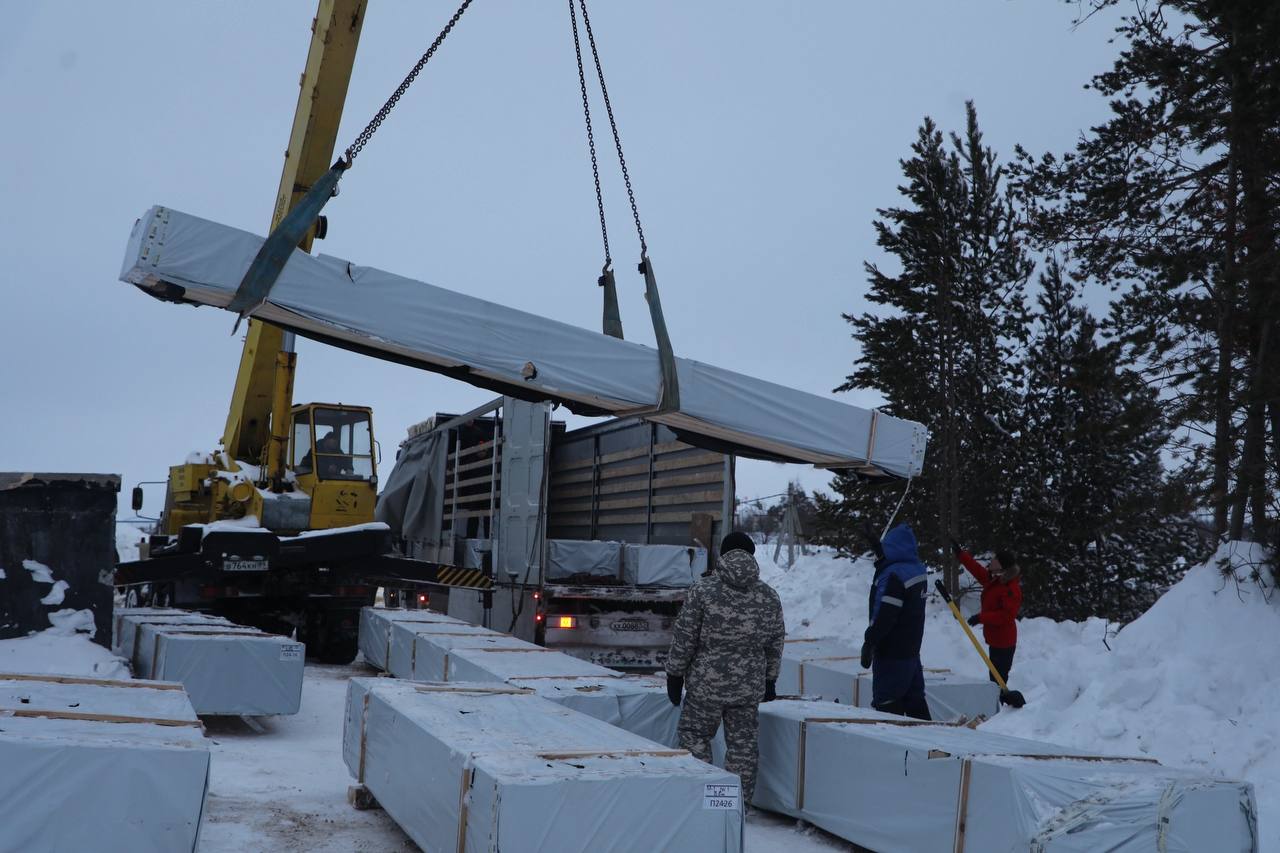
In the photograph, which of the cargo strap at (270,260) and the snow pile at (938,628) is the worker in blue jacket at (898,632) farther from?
the cargo strap at (270,260)

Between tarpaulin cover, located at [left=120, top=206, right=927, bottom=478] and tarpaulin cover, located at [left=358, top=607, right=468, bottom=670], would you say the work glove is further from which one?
tarpaulin cover, located at [left=358, top=607, right=468, bottom=670]

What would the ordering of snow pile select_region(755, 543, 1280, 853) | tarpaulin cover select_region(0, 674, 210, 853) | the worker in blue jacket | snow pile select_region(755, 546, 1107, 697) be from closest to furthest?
tarpaulin cover select_region(0, 674, 210, 853) < snow pile select_region(755, 543, 1280, 853) < the worker in blue jacket < snow pile select_region(755, 546, 1107, 697)

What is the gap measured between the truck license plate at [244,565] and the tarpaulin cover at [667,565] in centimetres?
390

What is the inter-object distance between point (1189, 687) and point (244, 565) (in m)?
8.60

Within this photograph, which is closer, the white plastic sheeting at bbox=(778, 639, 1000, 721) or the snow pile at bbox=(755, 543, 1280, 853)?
the snow pile at bbox=(755, 543, 1280, 853)

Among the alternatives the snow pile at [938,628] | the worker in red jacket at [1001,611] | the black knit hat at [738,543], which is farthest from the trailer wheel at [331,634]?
the black knit hat at [738,543]

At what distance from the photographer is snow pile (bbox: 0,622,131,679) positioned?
7.52 m

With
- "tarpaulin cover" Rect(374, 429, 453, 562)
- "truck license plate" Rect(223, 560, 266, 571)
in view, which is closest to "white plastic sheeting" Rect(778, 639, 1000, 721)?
"truck license plate" Rect(223, 560, 266, 571)

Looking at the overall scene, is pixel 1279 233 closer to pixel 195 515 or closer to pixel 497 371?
pixel 497 371

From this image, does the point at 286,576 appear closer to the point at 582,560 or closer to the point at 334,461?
the point at 334,461

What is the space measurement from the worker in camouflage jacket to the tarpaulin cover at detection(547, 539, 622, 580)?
638 centimetres

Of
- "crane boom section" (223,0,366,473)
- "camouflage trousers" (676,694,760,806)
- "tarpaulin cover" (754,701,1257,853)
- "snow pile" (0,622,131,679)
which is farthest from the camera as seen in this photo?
"crane boom section" (223,0,366,473)

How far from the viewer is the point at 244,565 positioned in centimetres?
1143

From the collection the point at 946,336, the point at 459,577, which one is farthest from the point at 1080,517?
the point at 459,577
